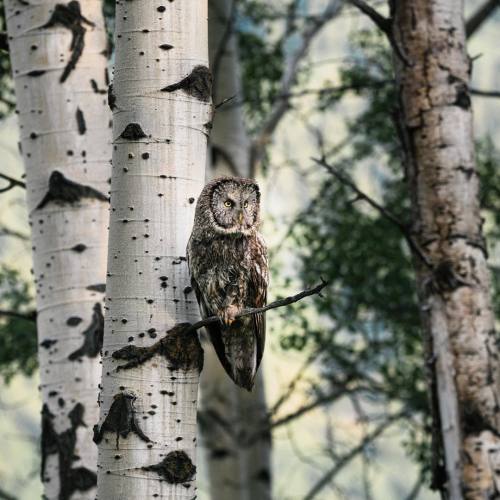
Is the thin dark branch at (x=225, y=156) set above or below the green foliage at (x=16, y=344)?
above

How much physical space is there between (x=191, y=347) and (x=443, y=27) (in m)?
2.60

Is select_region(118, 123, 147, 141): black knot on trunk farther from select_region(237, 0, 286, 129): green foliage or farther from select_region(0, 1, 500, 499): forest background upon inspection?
select_region(237, 0, 286, 129): green foliage

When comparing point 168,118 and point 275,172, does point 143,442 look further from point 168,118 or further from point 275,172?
point 275,172

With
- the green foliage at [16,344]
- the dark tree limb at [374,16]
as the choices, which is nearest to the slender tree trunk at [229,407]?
the green foliage at [16,344]

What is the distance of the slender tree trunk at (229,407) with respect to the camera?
8695 millimetres

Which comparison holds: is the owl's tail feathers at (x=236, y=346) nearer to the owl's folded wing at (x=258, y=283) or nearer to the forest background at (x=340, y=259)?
the owl's folded wing at (x=258, y=283)

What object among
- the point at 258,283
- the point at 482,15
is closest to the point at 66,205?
the point at 258,283

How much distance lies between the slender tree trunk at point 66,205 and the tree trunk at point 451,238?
1.54m

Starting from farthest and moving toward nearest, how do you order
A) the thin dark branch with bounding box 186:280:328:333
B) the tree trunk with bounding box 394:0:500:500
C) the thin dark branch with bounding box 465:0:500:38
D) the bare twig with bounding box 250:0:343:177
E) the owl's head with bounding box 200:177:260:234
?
the bare twig with bounding box 250:0:343:177, the thin dark branch with bounding box 465:0:500:38, the tree trunk with bounding box 394:0:500:500, the owl's head with bounding box 200:177:260:234, the thin dark branch with bounding box 186:280:328:333

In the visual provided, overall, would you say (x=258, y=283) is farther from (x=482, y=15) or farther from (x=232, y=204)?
(x=482, y=15)

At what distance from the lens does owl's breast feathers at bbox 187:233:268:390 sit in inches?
120

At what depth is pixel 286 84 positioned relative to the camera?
1024 cm

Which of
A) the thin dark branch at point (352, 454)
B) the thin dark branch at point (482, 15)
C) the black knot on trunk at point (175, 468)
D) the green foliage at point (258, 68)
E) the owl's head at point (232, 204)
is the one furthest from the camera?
the thin dark branch at point (352, 454)

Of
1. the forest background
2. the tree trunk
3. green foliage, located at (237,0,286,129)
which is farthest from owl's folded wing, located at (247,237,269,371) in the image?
green foliage, located at (237,0,286,129)
